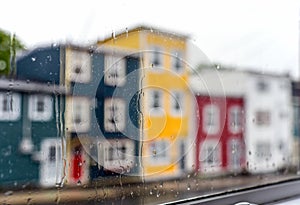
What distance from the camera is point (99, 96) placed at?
1010 mm

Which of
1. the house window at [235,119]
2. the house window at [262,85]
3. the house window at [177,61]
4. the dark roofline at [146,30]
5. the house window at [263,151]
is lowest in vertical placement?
the house window at [263,151]

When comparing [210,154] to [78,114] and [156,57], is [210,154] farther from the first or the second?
[78,114]

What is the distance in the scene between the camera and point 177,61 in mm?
1239

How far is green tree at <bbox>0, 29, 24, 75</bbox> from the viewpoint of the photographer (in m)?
0.85

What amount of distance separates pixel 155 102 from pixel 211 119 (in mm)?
264

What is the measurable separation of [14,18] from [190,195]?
0.66 m

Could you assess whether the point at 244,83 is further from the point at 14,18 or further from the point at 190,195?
the point at 14,18

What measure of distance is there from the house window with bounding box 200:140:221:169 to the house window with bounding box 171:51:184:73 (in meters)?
0.27

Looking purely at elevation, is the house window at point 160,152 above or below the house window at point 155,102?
below

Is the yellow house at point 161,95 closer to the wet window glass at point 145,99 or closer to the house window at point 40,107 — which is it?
the wet window glass at point 145,99

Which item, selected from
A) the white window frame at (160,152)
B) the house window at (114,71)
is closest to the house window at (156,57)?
the house window at (114,71)

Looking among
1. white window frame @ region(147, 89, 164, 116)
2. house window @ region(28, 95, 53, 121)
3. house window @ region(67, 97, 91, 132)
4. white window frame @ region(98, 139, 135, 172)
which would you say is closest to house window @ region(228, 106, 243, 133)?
white window frame @ region(147, 89, 164, 116)

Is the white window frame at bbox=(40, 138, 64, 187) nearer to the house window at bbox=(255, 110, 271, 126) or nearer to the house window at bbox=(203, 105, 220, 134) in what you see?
the house window at bbox=(203, 105, 220, 134)

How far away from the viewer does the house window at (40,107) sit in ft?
2.83
